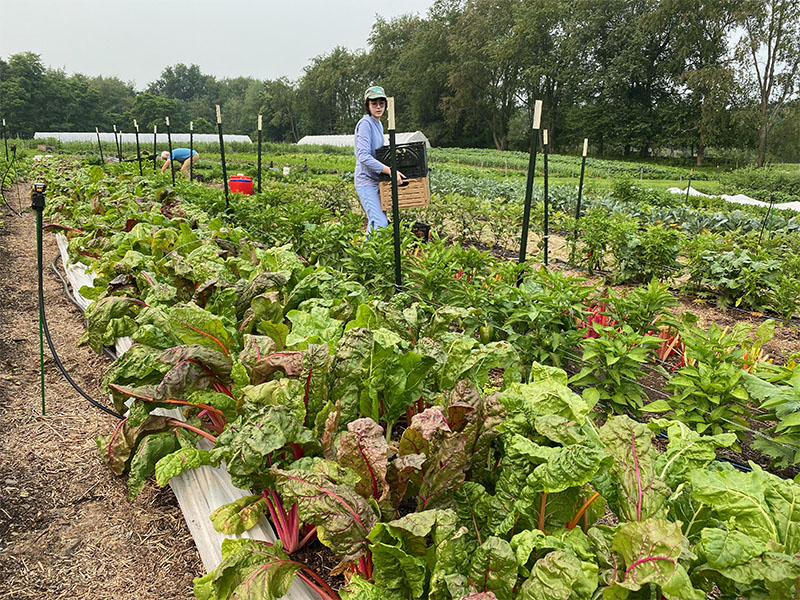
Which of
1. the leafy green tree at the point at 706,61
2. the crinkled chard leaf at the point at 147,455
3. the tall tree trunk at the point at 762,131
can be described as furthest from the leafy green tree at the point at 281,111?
the crinkled chard leaf at the point at 147,455

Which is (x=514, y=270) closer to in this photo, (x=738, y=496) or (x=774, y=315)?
(x=738, y=496)

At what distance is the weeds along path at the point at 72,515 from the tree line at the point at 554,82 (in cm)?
2563

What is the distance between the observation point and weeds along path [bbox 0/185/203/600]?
82.4 inches

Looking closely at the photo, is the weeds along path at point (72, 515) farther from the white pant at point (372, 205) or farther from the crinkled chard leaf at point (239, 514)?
the white pant at point (372, 205)

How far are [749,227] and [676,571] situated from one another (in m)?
9.43

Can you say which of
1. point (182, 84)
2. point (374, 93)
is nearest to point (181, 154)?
point (374, 93)

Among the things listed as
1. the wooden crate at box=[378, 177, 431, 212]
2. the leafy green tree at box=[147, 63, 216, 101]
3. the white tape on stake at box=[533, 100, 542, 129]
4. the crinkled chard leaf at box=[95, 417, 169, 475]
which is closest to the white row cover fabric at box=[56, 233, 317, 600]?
the crinkled chard leaf at box=[95, 417, 169, 475]

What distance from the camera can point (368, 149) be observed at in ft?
18.9

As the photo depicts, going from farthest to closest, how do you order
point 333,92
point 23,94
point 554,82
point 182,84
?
1. point 182,84
2. point 333,92
3. point 23,94
4. point 554,82

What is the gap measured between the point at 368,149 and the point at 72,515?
442cm

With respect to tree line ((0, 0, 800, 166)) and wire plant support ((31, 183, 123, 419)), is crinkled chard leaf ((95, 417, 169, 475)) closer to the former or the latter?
wire plant support ((31, 183, 123, 419))

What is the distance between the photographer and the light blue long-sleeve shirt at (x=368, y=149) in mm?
5648

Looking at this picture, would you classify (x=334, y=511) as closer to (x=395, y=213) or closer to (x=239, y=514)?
(x=239, y=514)

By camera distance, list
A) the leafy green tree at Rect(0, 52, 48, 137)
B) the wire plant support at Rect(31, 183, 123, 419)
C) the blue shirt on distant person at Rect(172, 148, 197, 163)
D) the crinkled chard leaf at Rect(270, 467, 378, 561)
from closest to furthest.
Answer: the crinkled chard leaf at Rect(270, 467, 378, 561) < the wire plant support at Rect(31, 183, 123, 419) < the blue shirt on distant person at Rect(172, 148, 197, 163) < the leafy green tree at Rect(0, 52, 48, 137)
